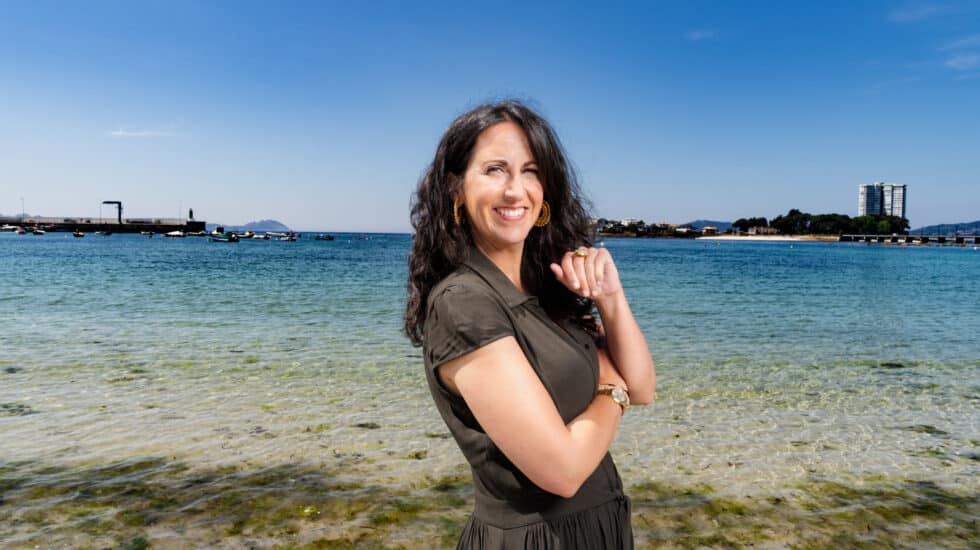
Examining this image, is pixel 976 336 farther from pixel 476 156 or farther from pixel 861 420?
pixel 476 156

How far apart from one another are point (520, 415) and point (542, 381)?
0.59 ft

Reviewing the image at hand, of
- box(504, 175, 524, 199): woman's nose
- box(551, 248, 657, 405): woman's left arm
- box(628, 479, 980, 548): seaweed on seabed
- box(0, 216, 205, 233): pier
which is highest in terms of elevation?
box(0, 216, 205, 233): pier

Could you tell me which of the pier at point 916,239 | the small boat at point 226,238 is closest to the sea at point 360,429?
the small boat at point 226,238

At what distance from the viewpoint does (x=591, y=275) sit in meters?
1.77

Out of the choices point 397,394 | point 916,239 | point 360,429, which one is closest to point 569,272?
point 360,429

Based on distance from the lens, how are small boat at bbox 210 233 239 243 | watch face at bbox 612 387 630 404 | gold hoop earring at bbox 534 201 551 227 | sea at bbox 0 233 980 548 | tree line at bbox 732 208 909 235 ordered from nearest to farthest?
1. watch face at bbox 612 387 630 404
2. gold hoop earring at bbox 534 201 551 227
3. sea at bbox 0 233 980 548
4. small boat at bbox 210 233 239 243
5. tree line at bbox 732 208 909 235

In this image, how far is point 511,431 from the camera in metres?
1.39

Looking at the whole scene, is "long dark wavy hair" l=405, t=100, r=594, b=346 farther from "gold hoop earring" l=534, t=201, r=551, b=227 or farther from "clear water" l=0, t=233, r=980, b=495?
"clear water" l=0, t=233, r=980, b=495

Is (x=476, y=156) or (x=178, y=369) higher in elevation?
(x=476, y=156)

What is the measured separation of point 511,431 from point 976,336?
1788cm

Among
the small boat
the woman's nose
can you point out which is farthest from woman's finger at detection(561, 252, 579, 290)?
the small boat

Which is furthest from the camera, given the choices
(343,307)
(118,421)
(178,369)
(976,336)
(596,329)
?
(343,307)

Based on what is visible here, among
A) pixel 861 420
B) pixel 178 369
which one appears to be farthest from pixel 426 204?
pixel 178 369

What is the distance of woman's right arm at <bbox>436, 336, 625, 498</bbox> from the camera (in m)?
1.38
